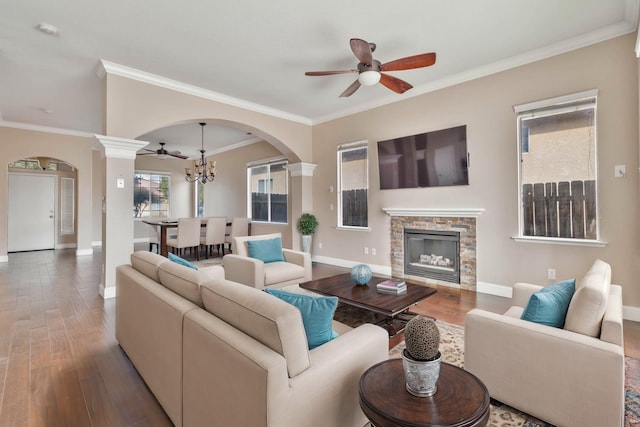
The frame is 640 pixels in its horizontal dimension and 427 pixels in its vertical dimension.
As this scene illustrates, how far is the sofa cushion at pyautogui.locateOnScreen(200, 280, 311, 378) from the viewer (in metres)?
1.14

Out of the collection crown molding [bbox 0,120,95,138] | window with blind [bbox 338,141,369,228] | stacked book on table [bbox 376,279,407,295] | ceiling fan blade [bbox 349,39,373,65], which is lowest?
stacked book on table [bbox 376,279,407,295]

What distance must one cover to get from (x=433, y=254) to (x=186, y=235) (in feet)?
16.6

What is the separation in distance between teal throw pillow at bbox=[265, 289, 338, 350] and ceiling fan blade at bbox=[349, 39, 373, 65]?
7.64 feet

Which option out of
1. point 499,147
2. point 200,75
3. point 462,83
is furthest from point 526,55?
point 200,75

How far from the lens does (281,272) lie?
3775mm

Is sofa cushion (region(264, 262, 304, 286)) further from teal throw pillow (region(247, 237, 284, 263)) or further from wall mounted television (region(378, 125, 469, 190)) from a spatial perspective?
wall mounted television (region(378, 125, 469, 190))

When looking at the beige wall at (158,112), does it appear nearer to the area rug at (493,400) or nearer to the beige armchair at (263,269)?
the beige armchair at (263,269)

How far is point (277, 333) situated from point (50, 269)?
269 inches

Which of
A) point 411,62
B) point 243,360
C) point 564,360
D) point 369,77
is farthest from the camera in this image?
point 369,77

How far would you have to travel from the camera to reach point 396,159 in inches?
200

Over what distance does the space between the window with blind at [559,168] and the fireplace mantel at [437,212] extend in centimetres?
57

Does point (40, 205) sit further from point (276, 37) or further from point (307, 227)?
point (276, 37)

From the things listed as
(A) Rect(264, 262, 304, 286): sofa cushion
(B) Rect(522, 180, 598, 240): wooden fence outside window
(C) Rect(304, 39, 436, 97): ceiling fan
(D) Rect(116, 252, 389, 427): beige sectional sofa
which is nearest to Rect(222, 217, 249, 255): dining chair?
(A) Rect(264, 262, 304, 286): sofa cushion

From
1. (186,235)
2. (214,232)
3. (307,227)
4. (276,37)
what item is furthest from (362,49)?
(214,232)
